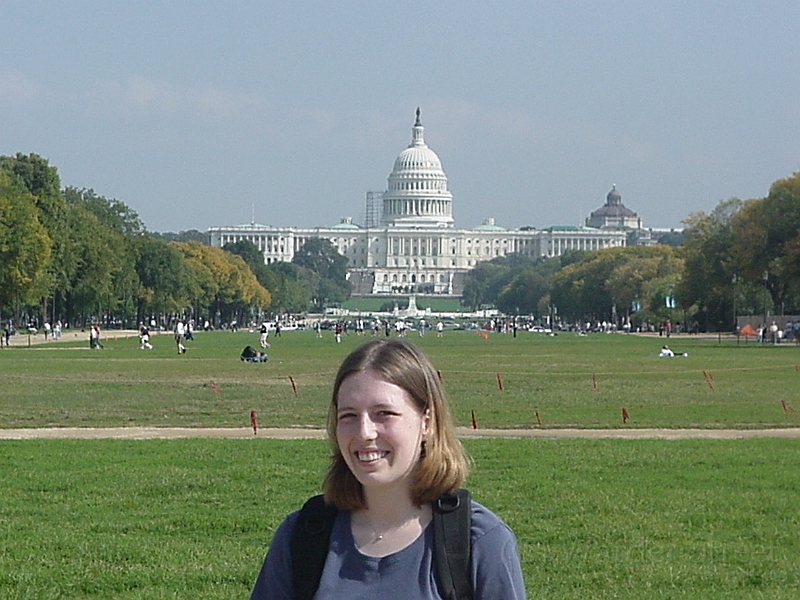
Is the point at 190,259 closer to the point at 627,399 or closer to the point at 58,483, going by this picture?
the point at 627,399

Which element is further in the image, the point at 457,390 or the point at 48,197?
the point at 48,197

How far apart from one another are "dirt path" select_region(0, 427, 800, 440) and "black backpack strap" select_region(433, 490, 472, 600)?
1828cm

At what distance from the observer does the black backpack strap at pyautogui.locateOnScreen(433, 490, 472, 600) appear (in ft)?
15.6

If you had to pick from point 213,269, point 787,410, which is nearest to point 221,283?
point 213,269

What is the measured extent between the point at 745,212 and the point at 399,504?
8989cm

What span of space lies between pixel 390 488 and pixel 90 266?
96311 mm

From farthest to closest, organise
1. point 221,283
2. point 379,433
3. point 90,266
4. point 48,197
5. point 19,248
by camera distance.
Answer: point 221,283 → point 90,266 → point 48,197 → point 19,248 → point 379,433

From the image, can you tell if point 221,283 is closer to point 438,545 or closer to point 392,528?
point 392,528

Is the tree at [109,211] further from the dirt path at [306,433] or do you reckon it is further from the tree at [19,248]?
the dirt path at [306,433]

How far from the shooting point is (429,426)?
16.3 feet

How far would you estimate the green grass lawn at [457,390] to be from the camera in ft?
92.2

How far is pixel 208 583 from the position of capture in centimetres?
1067

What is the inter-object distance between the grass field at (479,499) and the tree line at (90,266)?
149ft

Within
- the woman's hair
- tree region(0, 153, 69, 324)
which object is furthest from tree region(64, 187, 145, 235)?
the woman's hair
